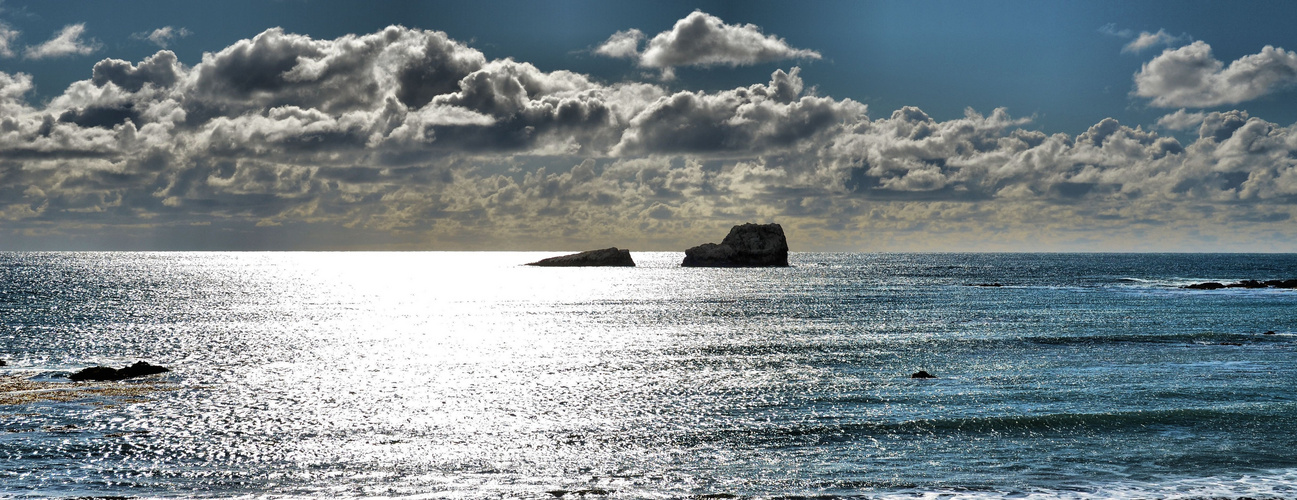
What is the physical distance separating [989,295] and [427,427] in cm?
10271

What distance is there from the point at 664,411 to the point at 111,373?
28803mm

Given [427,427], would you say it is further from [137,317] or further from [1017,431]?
[137,317]

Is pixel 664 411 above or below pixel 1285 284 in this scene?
below

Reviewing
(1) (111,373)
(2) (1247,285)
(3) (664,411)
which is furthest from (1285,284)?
(1) (111,373)

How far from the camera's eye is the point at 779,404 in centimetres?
3522

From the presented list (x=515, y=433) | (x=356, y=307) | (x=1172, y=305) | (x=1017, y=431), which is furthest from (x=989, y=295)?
(x=515, y=433)

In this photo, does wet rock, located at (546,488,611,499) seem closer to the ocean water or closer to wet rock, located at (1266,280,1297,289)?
the ocean water

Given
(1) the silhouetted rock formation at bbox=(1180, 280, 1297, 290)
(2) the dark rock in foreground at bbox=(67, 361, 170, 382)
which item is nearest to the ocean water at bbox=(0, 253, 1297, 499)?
(2) the dark rock in foreground at bbox=(67, 361, 170, 382)

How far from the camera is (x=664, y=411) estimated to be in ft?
110

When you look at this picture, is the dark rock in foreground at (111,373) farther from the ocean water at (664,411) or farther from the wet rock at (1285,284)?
the wet rock at (1285,284)

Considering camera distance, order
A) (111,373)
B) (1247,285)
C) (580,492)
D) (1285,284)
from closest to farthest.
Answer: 1. (580,492)
2. (111,373)
3. (1285,284)
4. (1247,285)

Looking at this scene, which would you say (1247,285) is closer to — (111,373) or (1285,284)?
(1285,284)

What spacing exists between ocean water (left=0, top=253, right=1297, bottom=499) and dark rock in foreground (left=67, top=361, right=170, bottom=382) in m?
1.87

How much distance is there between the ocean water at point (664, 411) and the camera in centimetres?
2352
